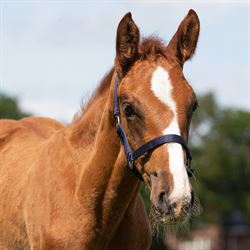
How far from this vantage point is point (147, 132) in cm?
564

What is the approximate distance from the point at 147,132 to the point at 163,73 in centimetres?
50

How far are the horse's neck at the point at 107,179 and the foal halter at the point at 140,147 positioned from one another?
0.66ft

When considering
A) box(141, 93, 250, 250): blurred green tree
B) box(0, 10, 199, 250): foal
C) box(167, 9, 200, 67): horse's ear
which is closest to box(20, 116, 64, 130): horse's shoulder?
box(0, 10, 199, 250): foal

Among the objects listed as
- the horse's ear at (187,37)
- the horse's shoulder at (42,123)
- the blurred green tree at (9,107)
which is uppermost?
the horse's ear at (187,37)

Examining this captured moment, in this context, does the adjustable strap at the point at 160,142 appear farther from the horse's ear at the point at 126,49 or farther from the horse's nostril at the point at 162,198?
the horse's ear at the point at 126,49

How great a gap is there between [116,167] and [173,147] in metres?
0.99

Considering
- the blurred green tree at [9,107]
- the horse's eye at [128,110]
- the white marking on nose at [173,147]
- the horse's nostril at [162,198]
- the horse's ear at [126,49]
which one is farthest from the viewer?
the blurred green tree at [9,107]

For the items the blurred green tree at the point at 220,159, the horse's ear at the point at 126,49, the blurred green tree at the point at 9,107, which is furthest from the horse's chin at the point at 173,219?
the blurred green tree at the point at 220,159

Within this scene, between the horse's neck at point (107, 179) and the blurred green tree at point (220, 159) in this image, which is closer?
the horse's neck at point (107, 179)

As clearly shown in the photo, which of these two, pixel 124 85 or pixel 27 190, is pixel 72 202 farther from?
pixel 124 85

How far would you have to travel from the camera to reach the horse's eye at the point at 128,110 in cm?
575

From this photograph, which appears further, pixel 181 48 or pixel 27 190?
pixel 27 190

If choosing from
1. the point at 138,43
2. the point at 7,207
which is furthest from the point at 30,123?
the point at 138,43

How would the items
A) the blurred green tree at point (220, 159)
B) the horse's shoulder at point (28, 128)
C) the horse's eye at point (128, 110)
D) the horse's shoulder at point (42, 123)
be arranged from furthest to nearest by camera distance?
1. the blurred green tree at point (220, 159)
2. the horse's shoulder at point (42, 123)
3. the horse's shoulder at point (28, 128)
4. the horse's eye at point (128, 110)
